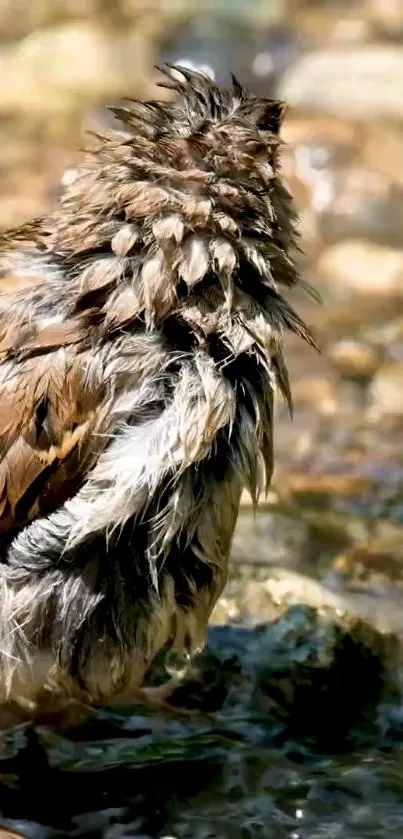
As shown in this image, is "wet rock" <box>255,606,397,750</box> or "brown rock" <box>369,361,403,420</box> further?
"brown rock" <box>369,361,403,420</box>

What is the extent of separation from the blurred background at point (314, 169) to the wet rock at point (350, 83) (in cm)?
1

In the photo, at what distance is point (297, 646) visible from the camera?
4.88m

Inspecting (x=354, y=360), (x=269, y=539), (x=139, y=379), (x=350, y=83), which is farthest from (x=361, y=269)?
(x=139, y=379)

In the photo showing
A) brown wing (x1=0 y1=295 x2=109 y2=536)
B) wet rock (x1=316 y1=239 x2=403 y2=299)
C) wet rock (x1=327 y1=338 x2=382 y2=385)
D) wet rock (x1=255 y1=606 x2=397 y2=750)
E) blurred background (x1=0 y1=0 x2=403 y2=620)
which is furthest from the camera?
wet rock (x1=316 y1=239 x2=403 y2=299)

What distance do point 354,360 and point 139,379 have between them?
3559 millimetres

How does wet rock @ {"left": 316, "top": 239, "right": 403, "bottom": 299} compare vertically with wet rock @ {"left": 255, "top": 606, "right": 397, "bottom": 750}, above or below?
above

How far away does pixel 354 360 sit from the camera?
291 inches

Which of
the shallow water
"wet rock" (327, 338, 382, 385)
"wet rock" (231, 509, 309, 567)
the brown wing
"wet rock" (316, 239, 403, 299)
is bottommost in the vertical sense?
the shallow water

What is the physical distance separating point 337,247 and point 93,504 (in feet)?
16.1

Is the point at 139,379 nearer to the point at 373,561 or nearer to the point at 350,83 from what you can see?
the point at 373,561

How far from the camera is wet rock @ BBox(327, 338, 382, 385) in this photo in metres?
7.27

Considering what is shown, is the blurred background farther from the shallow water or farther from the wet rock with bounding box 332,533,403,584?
the shallow water

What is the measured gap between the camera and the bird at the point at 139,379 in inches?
155

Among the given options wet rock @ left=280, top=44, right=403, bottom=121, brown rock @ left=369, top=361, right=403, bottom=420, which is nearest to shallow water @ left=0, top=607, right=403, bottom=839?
brown rock @ left=369, top=361, right=403, bottom=420
